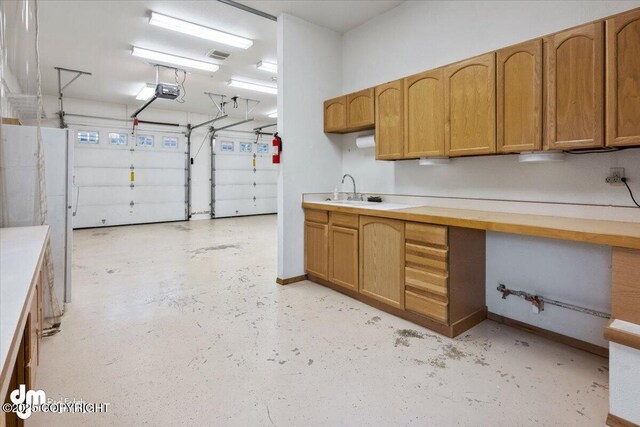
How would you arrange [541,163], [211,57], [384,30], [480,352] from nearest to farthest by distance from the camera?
1. [480,352]
2. [541,163]
3. [384,30]
4. [211,57]

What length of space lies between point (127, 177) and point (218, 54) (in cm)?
517

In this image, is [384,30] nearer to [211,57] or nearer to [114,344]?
[211,57]

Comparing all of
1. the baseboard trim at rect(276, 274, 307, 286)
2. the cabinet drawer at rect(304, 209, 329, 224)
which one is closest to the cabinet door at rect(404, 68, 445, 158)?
the cabinet drawer at rect(304, 209, 329, 224)

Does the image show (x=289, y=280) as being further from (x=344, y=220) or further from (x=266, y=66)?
(x=266, y=66)

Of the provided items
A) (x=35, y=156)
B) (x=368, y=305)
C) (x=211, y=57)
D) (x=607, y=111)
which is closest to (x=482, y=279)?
(x=368, y=305)

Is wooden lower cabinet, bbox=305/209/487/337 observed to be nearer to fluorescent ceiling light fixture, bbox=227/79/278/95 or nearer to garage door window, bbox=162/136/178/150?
fluorescent ceiling light fixture, bbox=227/79/278/95

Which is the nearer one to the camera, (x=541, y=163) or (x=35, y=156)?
(x=541, y=163)

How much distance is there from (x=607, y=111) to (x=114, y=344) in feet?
12.2

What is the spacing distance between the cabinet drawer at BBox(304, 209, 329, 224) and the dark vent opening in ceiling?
2.97 metres

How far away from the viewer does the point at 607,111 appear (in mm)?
1969

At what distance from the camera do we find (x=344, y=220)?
3451 mm

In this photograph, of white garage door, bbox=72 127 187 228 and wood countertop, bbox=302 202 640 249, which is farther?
white garage door, bbox=72 127 187 228

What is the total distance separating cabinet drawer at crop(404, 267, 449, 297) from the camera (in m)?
2.54

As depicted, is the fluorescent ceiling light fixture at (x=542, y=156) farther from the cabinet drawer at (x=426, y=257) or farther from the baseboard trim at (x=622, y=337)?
the baseboard trim at (x=622, y=337)
